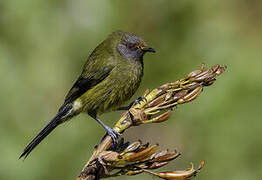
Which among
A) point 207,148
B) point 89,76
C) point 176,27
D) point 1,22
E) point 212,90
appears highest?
point 1,22

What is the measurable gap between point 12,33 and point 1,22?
0.23 m

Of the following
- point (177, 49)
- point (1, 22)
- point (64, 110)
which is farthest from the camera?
point (177, 49)

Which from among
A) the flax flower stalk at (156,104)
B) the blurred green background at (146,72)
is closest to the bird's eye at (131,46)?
the blurred green background at (146,72)

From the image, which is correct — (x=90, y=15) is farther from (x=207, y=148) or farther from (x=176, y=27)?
(x=207, y=148)

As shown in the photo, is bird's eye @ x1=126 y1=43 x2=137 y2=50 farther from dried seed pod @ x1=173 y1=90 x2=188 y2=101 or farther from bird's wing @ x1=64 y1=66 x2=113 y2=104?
dried seed pod @ x1=173 y1=90 x2=188 y2=101

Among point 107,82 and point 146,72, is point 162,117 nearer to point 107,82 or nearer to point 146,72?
point 107,82

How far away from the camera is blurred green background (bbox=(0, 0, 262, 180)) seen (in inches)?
202

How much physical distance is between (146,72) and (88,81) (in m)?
1.26

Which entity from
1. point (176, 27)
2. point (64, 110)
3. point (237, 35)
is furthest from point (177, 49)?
point (64, 110)

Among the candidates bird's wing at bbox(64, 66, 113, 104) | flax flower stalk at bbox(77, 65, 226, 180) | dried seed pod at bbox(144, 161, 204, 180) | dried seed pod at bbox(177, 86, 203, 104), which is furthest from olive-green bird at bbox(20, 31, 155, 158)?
dried seed pod at bbox(144, 161, 204, 180)

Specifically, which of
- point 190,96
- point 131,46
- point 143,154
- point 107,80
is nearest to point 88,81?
point 107,80

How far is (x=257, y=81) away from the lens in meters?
5.20

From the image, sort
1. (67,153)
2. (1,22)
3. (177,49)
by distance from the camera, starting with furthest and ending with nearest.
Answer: (177,49) → (1,22) → (67,153)

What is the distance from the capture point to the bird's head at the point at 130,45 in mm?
4832
